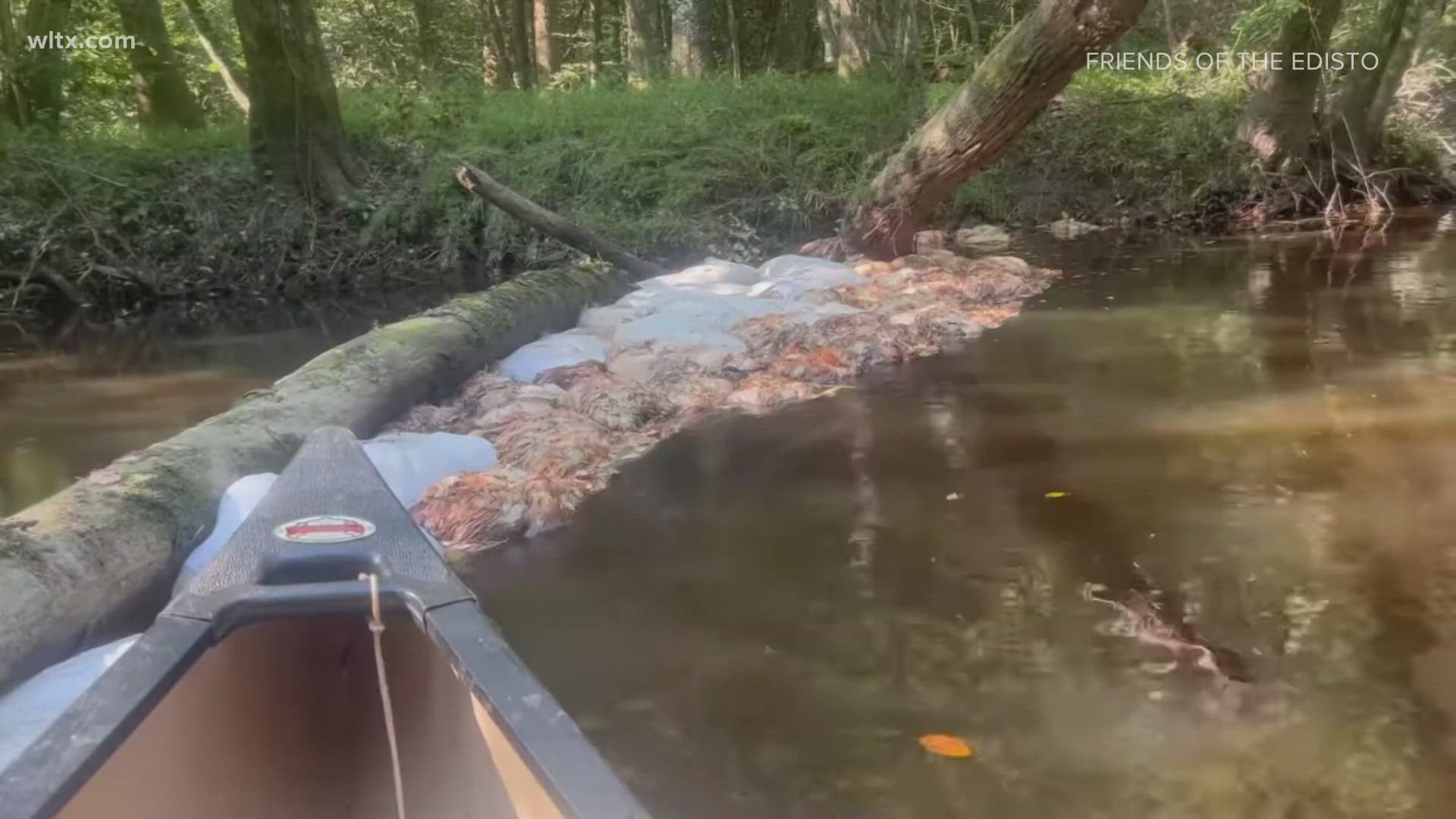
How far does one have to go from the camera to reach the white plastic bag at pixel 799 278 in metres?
6.81

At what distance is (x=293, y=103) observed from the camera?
31.5ft

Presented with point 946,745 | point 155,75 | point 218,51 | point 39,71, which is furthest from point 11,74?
point 946,745

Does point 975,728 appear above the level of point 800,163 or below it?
below

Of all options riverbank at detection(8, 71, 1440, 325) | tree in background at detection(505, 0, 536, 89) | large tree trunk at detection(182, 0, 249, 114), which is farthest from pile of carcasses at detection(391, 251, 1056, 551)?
tree in background at detection(505, 0, 536, 89)

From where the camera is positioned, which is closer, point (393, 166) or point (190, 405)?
point (190, 405)

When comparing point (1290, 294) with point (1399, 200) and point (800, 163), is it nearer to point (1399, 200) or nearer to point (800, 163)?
point (800, 163)

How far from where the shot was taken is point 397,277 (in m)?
9.83

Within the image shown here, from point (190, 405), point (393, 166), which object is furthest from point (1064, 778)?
point (393, 166)

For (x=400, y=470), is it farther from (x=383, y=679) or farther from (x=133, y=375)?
(x=133, y=375)

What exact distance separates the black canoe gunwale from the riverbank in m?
6.66

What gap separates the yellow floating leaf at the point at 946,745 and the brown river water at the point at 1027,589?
0.06ft

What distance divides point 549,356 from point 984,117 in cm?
387

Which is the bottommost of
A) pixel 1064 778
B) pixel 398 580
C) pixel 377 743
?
pixel 1064 778

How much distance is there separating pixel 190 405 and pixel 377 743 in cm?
390
